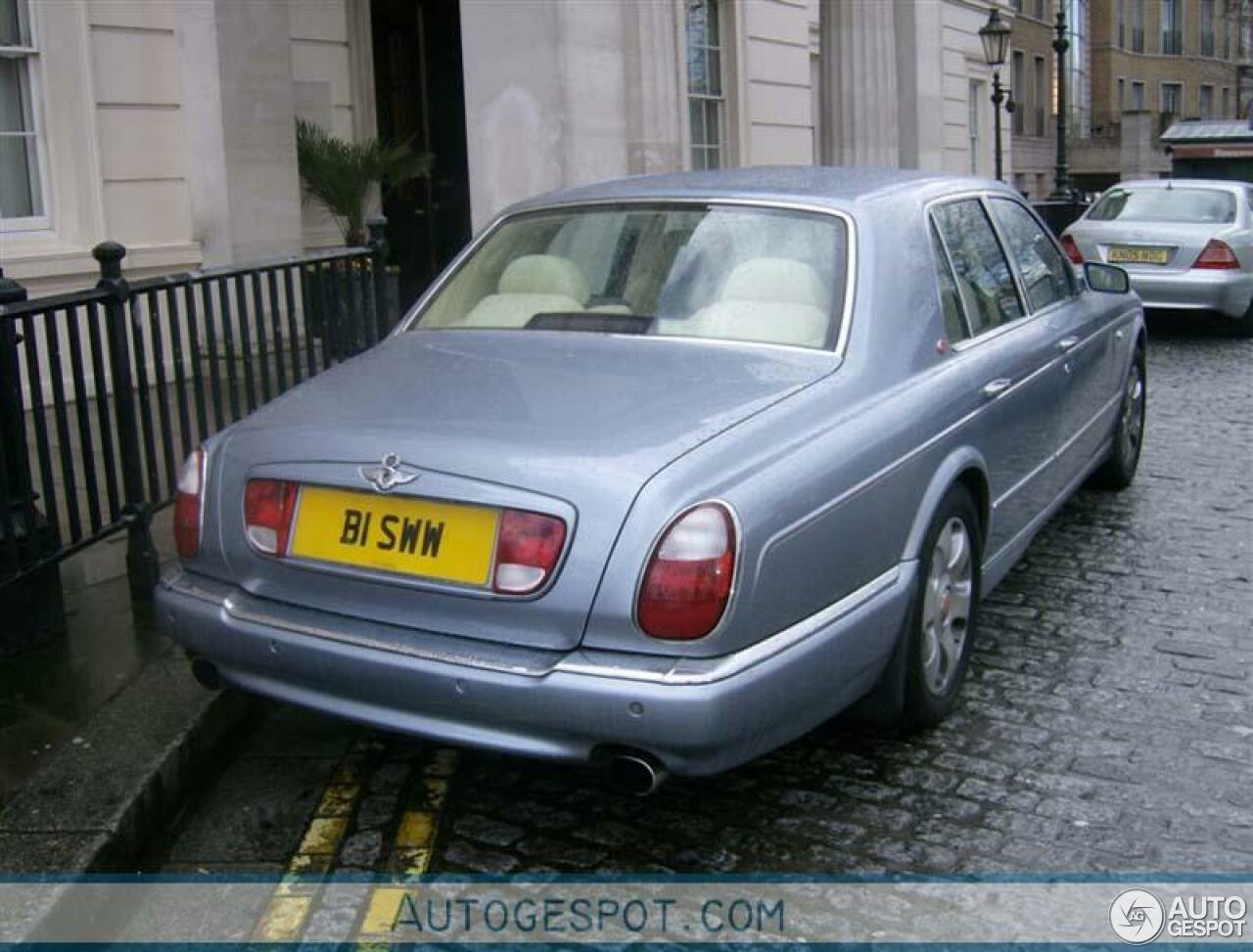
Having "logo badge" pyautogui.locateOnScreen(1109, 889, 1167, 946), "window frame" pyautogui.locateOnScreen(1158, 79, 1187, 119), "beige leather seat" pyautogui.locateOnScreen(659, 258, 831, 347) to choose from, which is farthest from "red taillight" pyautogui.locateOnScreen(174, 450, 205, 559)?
"window frame" pyautogui.locateOnScreen(1158, 79, 1187, 119)

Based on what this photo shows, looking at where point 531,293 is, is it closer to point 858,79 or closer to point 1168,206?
point 1168,206

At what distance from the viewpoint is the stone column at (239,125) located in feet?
35.0

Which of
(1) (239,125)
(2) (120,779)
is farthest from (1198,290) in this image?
(2) (120,779)

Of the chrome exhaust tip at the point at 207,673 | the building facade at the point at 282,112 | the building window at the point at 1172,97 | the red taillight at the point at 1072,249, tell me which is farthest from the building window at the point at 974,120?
the building window at the point at 1172,97

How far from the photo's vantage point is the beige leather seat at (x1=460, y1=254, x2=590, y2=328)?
452 cm

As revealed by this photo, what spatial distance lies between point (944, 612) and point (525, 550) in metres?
1.60

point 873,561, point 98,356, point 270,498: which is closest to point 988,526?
point 873,561

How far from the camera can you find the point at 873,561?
367 cm

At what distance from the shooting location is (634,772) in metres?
3.19

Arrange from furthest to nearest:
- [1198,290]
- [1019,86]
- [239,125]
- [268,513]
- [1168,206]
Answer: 1. [1019,86]
2. [1168,206]
3. [1198,290]
4. [239,125]
5. [268,513]

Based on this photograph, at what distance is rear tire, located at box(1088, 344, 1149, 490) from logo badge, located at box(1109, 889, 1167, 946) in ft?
13.3

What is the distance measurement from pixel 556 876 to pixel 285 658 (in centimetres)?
85

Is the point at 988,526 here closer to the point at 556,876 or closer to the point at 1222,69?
the point at 556,876

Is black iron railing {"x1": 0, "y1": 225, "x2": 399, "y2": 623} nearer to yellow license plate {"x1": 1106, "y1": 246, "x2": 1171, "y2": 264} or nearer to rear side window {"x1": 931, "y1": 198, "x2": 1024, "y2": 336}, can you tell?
rear side window {"x1": 931, "y1": 198, "x2": 1024, "y2": 336}
